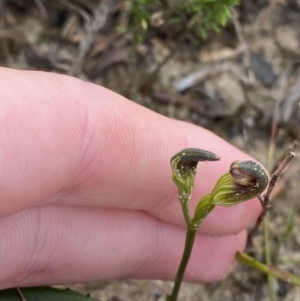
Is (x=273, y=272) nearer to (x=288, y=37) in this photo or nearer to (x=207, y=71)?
(x=207, y=71)

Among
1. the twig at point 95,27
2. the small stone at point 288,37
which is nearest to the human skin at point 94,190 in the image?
the twig at point 95,27

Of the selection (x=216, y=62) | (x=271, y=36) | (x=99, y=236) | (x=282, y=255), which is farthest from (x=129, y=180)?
(x=271, y=36)

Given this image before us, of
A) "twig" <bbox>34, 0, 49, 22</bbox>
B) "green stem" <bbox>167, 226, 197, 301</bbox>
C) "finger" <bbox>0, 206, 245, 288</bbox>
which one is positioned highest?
"twig" <bbox>34, 0, 49, 22</bbox>

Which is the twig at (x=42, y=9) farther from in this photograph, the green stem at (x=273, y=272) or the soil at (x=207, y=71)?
the green stem at (x=273, y=272)

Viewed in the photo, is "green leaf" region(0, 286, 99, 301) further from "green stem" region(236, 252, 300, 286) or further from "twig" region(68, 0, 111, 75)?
"twig" region(68, 0, 111, 75)

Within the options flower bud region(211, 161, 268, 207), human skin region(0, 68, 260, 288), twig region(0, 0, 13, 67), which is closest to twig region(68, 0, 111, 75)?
twig region(0, 0, 13, 67)
